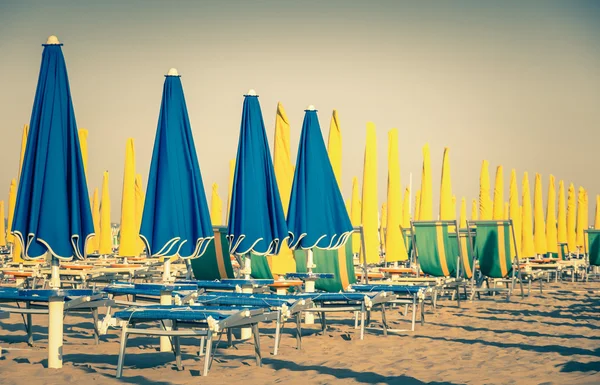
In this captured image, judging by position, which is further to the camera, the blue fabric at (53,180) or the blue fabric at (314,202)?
the blue fabric at (314,202)

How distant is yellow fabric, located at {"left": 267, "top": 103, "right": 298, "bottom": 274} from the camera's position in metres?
10.5

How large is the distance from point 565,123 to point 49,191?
24.2 meters

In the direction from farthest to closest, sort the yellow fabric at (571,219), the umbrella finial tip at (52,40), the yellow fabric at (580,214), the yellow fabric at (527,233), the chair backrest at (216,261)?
the yellow fabric at (580,214)
the yellow fabric at (571,219)
the yellow fabric at (527,233)
the chair backrest at (216,261)
the umbrella finial tip at (52,40)

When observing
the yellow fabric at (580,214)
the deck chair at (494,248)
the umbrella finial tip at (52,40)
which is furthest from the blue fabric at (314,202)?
the yellow fabric at (580,214)

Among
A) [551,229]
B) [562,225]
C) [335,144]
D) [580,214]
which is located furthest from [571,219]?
[335,144]

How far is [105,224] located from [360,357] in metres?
11.9

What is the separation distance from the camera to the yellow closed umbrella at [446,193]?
1527 cm

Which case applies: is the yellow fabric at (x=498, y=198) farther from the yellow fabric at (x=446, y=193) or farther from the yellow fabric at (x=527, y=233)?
the yellow fabric at (x=446, y=193)

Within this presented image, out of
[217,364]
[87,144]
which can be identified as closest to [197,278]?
[217,364]

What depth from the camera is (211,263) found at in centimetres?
877

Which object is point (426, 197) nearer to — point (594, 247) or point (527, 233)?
point (594, 247)

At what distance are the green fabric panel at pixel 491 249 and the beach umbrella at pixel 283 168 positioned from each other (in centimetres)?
375

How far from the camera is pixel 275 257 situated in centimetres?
1052

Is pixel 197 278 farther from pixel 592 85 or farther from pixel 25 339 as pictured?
pixel 592 85
